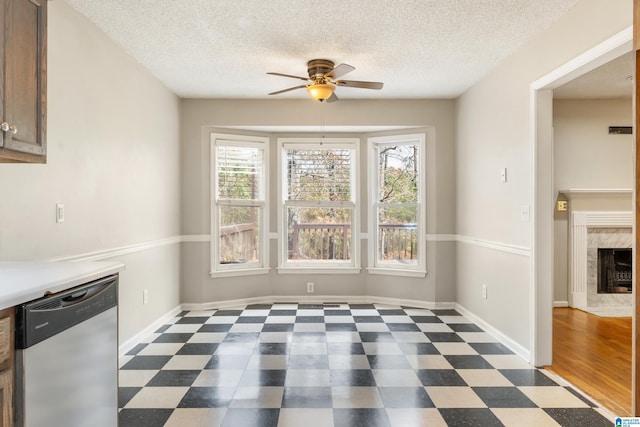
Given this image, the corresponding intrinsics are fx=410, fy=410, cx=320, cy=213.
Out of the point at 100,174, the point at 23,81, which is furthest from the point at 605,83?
the point at 23,81

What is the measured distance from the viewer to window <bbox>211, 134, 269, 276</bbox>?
4.92 metres

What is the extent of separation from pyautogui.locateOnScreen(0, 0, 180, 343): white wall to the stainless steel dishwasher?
85cm

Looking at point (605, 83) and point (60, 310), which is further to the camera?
point (605, 83)

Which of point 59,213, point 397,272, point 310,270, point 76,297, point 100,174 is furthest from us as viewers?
point 310,270

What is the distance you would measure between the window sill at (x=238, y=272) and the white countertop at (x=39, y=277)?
297 cm

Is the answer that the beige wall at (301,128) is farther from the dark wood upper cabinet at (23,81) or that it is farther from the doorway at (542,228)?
the dark wood upper cabinet at (23,81)

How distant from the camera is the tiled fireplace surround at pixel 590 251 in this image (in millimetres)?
5035

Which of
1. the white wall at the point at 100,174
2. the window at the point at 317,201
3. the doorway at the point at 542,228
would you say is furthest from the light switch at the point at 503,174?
the white wall at the point at 100,174

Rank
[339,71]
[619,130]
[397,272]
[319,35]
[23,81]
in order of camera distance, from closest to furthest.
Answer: [23,81] < [319,35] < [339,71] < [619,130] < [397,272]

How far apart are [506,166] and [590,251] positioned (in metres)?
2.46

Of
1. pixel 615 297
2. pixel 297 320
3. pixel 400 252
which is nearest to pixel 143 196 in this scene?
pixel 297 320

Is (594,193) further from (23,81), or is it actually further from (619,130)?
(23,81)

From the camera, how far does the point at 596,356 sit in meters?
3.31

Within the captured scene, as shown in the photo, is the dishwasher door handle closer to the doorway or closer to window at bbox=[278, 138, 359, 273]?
the doorway
